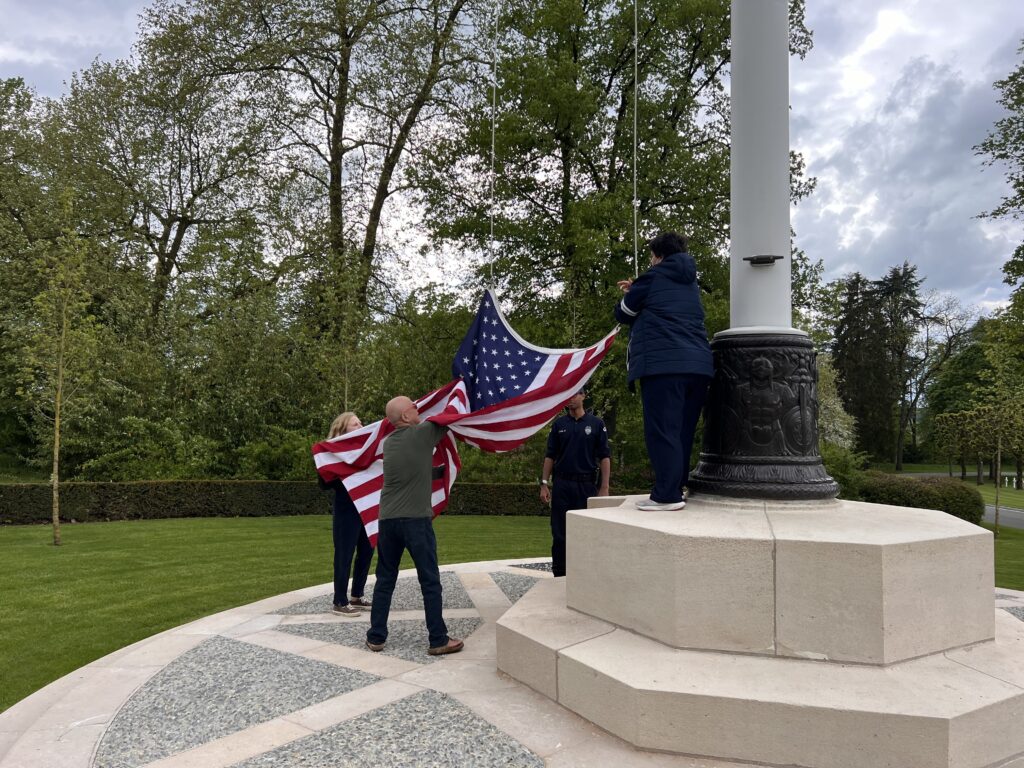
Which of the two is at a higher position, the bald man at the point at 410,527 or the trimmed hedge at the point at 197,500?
the bald man at the point at 410,527

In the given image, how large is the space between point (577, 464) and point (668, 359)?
2.37m

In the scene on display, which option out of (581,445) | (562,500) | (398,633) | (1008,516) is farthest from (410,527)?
(1008,516)

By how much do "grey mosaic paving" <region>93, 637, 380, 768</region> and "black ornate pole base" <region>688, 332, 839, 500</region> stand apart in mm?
3014

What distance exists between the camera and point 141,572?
941 cm

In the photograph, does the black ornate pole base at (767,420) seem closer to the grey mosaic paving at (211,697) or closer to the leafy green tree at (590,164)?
the grey mosaic paving at (211,697)

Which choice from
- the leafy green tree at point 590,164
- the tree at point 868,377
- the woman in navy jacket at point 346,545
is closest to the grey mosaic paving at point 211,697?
the woman in navy jacket at point 346,545

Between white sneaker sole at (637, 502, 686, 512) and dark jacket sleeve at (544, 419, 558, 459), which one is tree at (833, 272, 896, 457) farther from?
white sneaker sole at (637, 502, 686, 512)

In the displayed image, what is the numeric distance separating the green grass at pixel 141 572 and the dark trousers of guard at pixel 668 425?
505 cm

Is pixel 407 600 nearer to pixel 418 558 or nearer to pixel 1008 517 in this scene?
pixel 418 558

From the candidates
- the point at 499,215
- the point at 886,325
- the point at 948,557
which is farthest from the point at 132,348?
the point at 886,325

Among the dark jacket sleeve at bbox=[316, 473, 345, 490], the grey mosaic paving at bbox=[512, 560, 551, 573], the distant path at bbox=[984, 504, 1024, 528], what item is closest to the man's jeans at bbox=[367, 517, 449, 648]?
the dark jacket sleeve at bbox=[316, 473, 345, 490]

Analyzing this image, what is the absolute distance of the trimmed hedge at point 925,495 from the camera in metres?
19.2

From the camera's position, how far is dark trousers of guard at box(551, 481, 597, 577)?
6.92 metres

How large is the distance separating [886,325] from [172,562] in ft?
188
